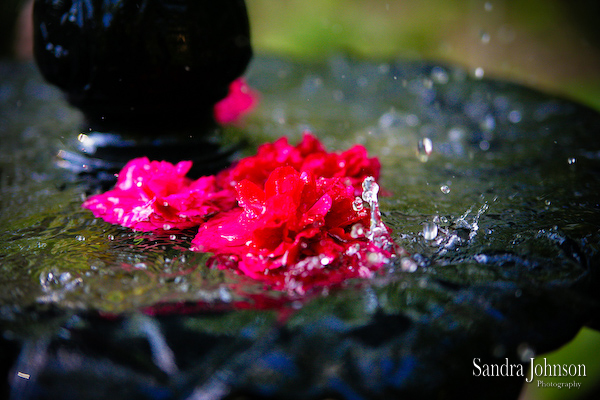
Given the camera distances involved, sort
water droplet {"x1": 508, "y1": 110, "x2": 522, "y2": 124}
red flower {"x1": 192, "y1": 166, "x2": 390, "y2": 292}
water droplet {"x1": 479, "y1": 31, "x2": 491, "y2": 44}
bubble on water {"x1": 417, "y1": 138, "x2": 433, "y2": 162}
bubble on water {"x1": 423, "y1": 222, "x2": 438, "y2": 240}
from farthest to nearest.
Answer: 1. water droplet {"x1": 479, "y1": 31, "x2": 491, "y2": 44}
2. water droplet {"x1": 508, "y1": 110, "x2": 522, "y2": 124}
3. bubble on water {"x1": 417, "y1": 138, "x2": 433, "y2": 162}
4. bubble on water {"x1": 423, "y1": 222, "x2": 438, "y2": 240}
5. red flower {"x1": 192, "y1": 166, "x2": 390, "y2": 292}

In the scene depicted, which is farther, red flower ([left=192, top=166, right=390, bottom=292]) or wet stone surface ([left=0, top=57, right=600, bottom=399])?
red flower ([left=192, top=166, right=390, bottom=292])

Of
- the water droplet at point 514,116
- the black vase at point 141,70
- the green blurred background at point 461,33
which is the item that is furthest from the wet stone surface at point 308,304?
the green blurred background at point 461,33

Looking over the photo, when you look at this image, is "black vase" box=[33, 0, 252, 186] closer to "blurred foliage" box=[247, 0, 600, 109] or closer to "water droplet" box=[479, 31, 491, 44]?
"blurred foliage" box=[247, 0, 600, 109]

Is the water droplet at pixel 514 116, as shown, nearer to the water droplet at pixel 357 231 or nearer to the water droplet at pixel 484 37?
the water droplet at pixel 357 231

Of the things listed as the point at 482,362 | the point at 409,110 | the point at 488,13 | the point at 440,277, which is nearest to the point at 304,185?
the point at 440,277

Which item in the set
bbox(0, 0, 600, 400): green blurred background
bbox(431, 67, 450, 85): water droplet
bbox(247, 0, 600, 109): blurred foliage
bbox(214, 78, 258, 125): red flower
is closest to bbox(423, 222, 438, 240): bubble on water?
bbox(214, 78, 258, 125): red flower

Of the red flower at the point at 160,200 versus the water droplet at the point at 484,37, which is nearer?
the red flower at the point at 160,200
